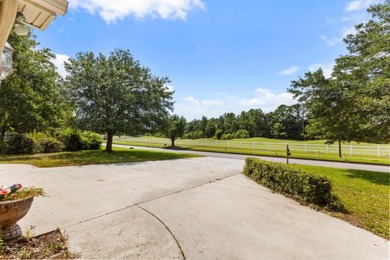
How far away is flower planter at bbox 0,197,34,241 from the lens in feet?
8.94

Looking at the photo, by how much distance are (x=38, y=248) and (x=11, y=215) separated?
582 millimetres

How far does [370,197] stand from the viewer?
6426mm

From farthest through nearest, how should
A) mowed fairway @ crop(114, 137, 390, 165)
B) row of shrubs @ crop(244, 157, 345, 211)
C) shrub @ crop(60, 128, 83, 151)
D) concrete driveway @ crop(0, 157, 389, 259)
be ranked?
shrub @ crop(60, 128, 83, 151) < mowed fairway @ crop(114, 137, 390, 165) < row of shrubs @ crop(244, 157, 345, 211) < concrete driveway @ crop(0, 157, 389, 259)

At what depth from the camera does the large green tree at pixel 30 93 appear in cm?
1202

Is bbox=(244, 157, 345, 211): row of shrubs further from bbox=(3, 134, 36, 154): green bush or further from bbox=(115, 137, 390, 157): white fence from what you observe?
bbox=(3, 134, 36, 154): green bush

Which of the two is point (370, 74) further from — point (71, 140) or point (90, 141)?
point (90, 141)

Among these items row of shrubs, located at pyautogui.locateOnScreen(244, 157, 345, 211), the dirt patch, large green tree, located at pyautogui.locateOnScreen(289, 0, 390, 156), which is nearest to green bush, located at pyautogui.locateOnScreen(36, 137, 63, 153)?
the dirt patch

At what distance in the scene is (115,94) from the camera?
1412 cm

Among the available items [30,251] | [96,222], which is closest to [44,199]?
[96,222]

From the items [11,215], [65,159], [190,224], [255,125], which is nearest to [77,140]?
[65,159]

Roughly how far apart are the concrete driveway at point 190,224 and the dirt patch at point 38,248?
5.6 inches

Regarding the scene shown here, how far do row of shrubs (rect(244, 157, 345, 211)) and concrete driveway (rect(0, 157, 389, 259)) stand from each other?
412 mm

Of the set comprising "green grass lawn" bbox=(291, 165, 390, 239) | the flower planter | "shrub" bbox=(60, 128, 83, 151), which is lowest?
"green grass lawn" bbox=(291, 165, 390, 239)

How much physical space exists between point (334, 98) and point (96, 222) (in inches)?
435
